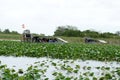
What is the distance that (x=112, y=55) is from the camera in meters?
15.6

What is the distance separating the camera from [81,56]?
14805 millimetres

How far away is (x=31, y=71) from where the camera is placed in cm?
846

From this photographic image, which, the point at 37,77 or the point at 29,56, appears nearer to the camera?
the point at 37,77

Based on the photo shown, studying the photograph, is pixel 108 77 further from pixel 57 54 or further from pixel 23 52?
pixel 23 52

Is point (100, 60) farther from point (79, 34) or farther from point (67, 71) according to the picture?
point (79, 34)

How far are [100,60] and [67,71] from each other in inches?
193

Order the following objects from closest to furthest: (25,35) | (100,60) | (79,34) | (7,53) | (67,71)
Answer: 1. (67,71)
2. (100,60)
3. (7,53)
4. (25,35)
5. (79,34)

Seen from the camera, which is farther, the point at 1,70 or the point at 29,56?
the point at 29,56

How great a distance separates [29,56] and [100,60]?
2931 mm

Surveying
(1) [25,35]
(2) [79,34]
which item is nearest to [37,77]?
(1) [25,35]

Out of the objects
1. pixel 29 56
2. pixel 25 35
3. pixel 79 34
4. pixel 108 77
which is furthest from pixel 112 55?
pixel 79 34

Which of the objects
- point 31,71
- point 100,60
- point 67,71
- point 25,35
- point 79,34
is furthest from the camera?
point 79,34

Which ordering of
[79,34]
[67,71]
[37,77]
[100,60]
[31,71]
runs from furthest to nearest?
[79,34] → [100,60] → [67,71] → [31,71] → [37,77]

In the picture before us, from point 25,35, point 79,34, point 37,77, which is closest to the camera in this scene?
point 37,77
